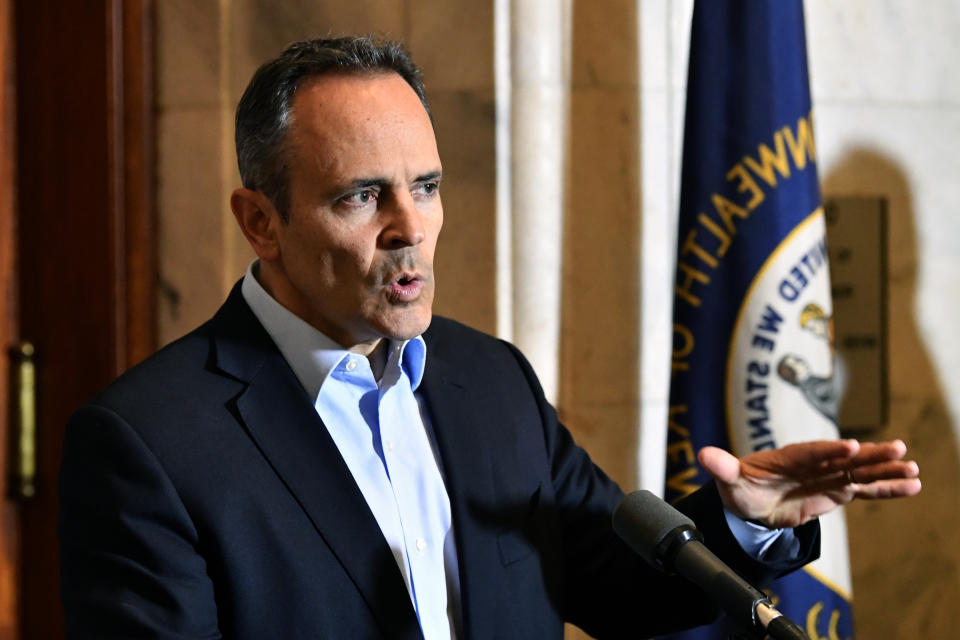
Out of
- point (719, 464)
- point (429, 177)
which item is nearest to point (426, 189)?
point (429, 177)

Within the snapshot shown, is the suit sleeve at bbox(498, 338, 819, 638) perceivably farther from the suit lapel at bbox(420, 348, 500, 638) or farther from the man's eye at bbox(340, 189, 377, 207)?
the man's eye at bbox(340, 189, 377, 207)

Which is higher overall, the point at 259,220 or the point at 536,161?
the point at 536,161

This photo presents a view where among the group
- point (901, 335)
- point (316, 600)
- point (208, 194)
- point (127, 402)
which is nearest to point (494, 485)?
point (316, 600)

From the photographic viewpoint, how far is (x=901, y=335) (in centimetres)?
302

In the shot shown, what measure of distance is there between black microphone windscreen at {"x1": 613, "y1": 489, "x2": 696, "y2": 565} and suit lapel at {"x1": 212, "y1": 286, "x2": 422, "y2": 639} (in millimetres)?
337

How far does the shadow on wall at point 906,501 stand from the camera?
2973 mm

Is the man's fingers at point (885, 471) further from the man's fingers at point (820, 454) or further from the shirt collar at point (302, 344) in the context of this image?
the shirt collar at point (302, 344)

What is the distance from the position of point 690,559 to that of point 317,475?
21.3 inches

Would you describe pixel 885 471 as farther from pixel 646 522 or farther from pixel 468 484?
pixel 468 484

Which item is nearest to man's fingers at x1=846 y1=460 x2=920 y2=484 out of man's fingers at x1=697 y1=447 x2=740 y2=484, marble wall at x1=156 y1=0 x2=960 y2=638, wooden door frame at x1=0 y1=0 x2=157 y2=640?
man's fingers at x1=697 y1=447 x2=740 y2=484

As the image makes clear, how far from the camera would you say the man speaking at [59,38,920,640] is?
52.6 inches

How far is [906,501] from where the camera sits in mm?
3018

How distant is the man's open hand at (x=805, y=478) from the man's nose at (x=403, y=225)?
512 millimetres

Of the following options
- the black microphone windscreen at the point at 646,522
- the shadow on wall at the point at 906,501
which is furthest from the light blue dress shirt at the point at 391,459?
the shadow on wall at the point at 906,501
